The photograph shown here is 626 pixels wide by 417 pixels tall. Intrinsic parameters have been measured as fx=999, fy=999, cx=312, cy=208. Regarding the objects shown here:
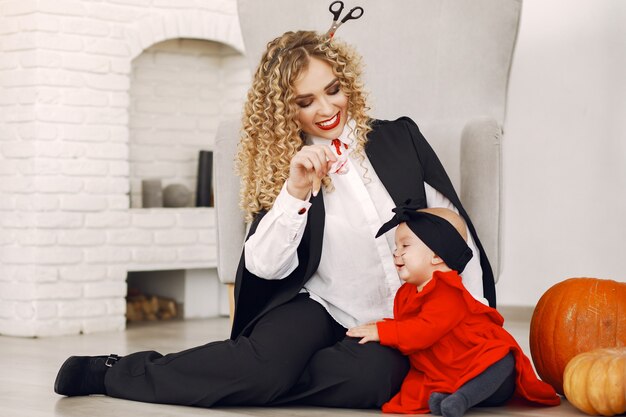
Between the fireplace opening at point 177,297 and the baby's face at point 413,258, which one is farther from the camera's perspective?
the fireplace opening at point 177,297

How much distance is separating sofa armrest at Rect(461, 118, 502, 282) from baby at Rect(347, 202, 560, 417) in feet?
0.45

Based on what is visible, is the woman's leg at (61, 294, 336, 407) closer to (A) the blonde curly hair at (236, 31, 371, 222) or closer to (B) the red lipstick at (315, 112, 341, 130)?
(A) the blonde curly hair at (236, 31, 371, 222)

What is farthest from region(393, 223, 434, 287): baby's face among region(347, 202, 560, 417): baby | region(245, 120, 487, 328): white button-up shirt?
region(245, 120, 487, 328): white button-up shirt

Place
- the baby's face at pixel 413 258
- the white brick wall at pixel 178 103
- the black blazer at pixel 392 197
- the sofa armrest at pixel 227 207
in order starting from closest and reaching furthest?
the baby's face at pixel 413 258 → the black blazer at pixel 392 197 → the sofa armrest at pixel 227 207 → the white brick wall at pixel 178 103

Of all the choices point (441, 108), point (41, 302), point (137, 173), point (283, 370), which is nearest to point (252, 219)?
point (283, 370)

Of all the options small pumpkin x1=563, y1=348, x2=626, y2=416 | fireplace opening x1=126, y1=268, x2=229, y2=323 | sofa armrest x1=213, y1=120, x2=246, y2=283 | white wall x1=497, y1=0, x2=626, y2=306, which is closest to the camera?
small pumpkin x1=563, y1=348, x2=626, y2=416

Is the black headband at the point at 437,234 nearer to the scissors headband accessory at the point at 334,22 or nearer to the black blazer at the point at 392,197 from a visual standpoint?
the black blazer at the point at 392,197

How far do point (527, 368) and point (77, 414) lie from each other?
96cm

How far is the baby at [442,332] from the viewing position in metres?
2.07

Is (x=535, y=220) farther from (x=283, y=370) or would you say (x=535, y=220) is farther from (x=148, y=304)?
(x=283, y=370)

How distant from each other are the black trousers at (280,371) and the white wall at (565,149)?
1884 mm

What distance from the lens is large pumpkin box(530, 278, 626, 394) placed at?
229 cm

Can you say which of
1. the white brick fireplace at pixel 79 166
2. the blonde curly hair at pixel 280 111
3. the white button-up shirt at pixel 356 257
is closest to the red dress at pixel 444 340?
the white button-up shirt at pixel 356 257

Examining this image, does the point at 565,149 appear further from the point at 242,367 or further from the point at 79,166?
the point at 242,367
